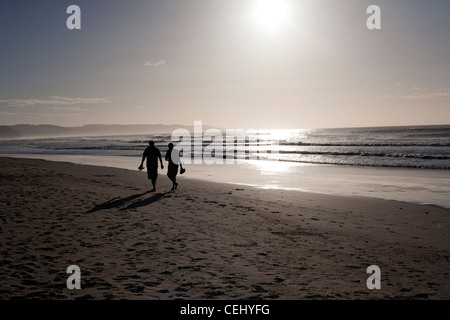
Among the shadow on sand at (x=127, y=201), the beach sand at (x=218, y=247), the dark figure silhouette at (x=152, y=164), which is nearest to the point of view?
the beach sand at (x=218, y=247)

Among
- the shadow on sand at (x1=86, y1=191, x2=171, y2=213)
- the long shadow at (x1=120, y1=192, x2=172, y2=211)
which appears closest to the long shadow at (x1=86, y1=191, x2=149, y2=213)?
the shadow on sand at (x1=86, y1=191, x2=171, y2=213)

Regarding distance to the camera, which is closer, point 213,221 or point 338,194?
point 213,221

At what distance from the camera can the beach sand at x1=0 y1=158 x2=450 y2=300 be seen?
4.72 metres

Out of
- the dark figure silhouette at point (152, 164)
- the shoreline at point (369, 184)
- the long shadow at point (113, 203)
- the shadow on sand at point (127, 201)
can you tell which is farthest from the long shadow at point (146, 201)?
the shoreline at point (369, 184)

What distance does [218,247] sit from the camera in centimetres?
657

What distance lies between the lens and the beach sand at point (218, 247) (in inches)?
186

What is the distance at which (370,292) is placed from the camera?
470 cm

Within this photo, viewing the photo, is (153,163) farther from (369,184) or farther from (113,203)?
(369,184)

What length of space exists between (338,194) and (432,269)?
7.81 m

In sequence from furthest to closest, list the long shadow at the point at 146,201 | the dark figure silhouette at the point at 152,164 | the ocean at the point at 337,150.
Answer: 1. the ocean at the point at 337,150
2. the dark figure silhouette at the point at 152,164
3. the long shadow at the point at 146,201

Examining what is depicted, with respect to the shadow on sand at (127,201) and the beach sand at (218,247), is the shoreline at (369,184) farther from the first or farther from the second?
the shadow on sand at (127,201)
